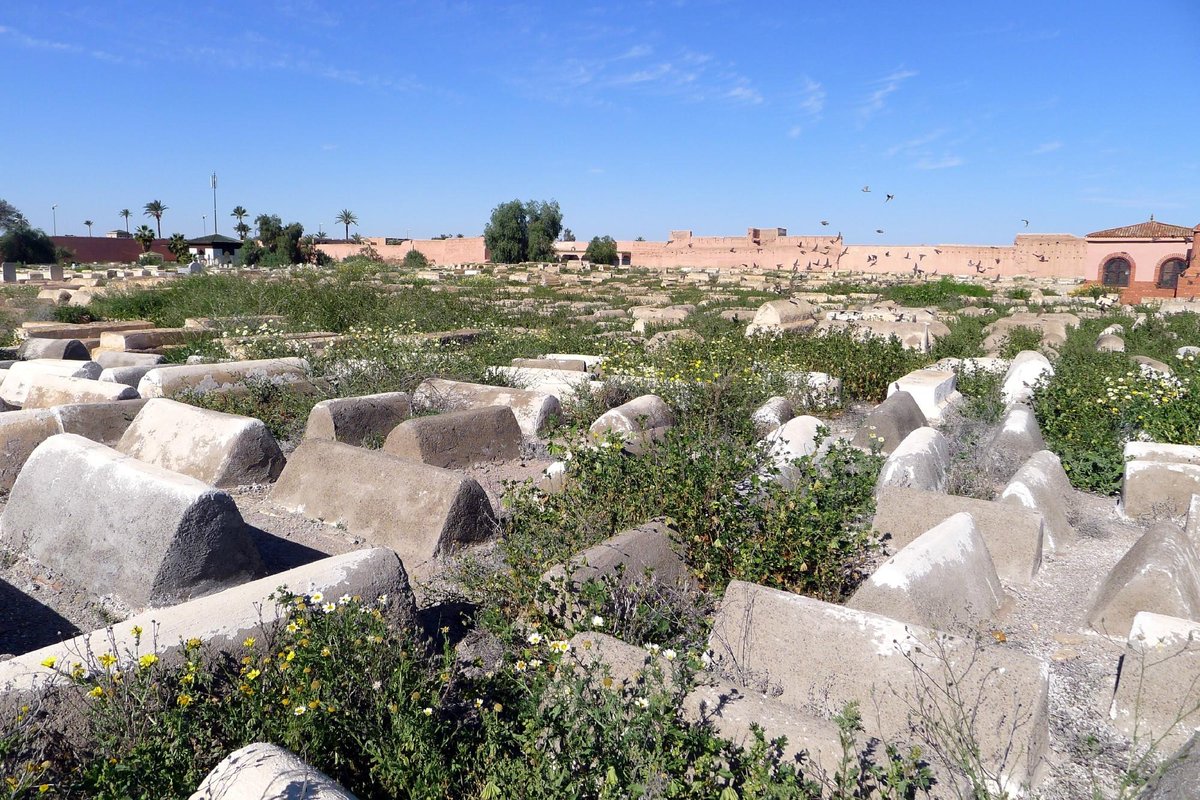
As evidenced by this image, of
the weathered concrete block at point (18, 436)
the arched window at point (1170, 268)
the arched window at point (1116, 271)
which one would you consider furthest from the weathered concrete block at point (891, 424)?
the arched window at point (1116, 271)

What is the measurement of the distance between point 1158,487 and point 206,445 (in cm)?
535

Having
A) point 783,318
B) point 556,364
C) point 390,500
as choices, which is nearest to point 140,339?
point 556,364

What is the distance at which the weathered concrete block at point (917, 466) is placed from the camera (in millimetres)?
Result: 4320

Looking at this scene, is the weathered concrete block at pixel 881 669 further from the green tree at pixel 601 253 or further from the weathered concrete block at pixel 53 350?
the green tree at pixel 601 253

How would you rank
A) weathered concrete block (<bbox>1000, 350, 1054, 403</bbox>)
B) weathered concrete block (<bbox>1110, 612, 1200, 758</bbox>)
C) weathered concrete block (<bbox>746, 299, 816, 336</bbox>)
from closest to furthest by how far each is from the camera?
weathered concrete block (<bbox>1110, 612, 1200, 758</bbox>)
weathered concrete block (<bbox>1000, 350, 1054, 403</bbox>)
weathered concrete block (<bbox>746, 299, 816, 336</bbox>)

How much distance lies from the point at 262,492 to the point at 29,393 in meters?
2.86

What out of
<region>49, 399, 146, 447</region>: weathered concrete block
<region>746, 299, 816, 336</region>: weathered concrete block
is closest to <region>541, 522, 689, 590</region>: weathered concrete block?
<region>49, 399, 146, 447</region>: weathered concrete block

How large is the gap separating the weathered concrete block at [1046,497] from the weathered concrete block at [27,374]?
658 cm

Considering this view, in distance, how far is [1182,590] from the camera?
303 cm

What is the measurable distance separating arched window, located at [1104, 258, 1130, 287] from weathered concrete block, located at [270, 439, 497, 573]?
3471 centimetres

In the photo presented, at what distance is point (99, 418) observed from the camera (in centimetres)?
519

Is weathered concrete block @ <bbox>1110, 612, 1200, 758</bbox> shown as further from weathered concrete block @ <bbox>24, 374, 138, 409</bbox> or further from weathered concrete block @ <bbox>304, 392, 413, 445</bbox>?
weathered concrete block @ <bbox>24, 374, 138, 409</bbox>

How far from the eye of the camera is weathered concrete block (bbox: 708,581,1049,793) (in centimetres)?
208

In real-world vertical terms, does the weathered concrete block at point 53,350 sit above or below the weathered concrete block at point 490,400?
above
